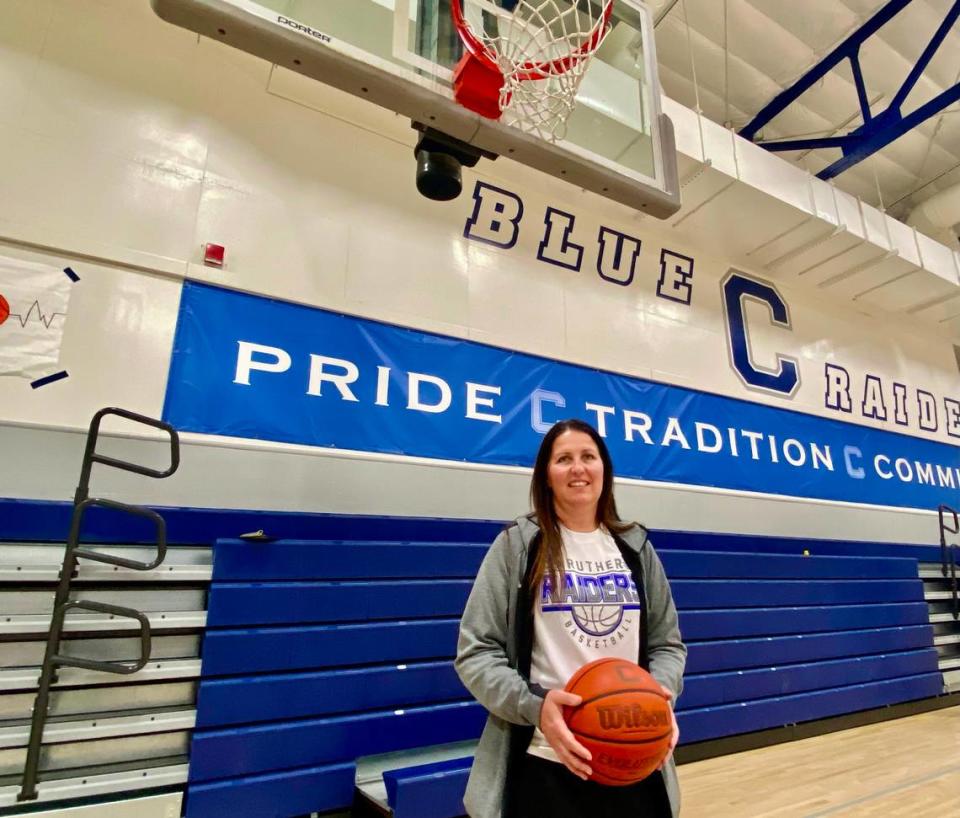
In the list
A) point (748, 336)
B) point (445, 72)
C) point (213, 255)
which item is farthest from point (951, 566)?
point (213, 255)

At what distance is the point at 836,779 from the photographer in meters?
2.52

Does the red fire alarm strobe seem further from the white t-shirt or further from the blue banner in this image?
the white t-shirt

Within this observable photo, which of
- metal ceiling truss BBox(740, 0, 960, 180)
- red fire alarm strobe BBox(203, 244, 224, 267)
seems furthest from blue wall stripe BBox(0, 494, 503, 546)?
metal ceiling truss BBox(740, 0, 960, 180)

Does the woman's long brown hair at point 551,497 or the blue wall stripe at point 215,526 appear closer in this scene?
the woman's long brown hair at point 551,497

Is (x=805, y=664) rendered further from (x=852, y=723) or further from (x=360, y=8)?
(x=360, y=8)

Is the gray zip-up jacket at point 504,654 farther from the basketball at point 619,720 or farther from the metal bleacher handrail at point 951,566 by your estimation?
the metal bleacher handrail at point 951,566

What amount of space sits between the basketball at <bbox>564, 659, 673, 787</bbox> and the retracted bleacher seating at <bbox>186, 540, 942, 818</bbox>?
3.77 feet

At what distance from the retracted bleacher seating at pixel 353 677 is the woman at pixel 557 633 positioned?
1019 millimetres

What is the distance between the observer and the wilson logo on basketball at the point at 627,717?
0.91m

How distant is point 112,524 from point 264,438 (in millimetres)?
797

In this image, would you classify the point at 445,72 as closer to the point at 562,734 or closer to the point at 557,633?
the point at 557,633

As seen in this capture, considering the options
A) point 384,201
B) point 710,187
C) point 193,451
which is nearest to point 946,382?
point 710,187

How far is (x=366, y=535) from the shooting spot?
2.41 m

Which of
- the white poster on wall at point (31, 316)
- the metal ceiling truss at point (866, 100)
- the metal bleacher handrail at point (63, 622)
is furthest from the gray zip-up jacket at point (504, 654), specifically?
the metal ceiling truss at point (866, 100)
